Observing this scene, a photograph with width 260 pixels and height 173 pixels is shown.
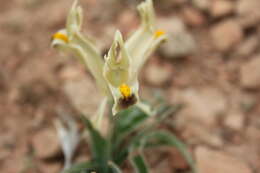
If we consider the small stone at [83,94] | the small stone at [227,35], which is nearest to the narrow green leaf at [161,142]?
the small stone at [83,94]

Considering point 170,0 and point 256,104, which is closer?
point 256,104

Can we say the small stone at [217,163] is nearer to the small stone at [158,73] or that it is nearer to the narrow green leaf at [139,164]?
the narrow green leaf at [139,164]

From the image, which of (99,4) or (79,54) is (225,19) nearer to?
(99,4)

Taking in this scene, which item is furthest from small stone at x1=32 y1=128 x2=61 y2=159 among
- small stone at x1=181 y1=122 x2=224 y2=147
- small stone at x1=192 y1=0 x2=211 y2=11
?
small stone at x1=192 y1=0 x2=211 y2=11

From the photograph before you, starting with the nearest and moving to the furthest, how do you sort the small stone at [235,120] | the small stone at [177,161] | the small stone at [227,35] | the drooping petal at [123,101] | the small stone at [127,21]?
1. the drooping petal at [123,101]
2. the small stone at [177,161]
3. the small stone at [235,120]
4. the small stone at [227,35]
5. the small stone at [127,21]

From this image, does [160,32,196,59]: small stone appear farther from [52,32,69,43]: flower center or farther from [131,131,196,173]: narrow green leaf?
[52,32,69,43]: flower center

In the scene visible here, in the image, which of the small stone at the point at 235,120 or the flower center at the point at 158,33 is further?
the small stone at the point at 235,120

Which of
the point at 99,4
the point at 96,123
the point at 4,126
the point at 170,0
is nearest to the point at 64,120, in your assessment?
the point at 4,126
